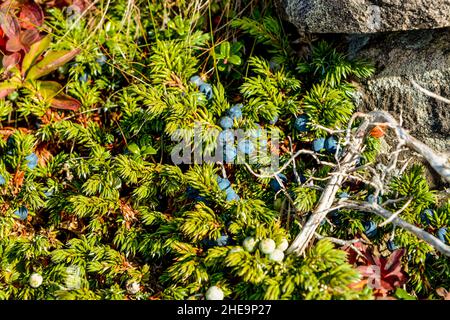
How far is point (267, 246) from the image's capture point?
1.76 m

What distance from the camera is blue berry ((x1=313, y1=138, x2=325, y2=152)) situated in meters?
2.16

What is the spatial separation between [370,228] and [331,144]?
1.15 ft

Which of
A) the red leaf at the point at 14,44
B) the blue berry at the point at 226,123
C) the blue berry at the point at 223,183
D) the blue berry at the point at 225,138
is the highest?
the red leaf at the point at 14,44

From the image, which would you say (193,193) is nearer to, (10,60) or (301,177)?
(301,177)

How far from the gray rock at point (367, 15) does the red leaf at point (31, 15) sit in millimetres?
1094

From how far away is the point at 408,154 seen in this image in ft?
7.38

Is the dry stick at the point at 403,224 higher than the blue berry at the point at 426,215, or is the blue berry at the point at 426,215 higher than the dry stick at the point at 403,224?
the dry stick at the point at 403,224

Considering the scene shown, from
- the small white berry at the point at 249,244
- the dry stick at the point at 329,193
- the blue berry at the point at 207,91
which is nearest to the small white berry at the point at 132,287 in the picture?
the small white berry at the point at 249,244

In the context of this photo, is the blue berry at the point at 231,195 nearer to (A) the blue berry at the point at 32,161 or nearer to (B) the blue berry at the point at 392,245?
(B) the blue berry at the point at 392,245

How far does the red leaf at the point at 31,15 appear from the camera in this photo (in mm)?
2521

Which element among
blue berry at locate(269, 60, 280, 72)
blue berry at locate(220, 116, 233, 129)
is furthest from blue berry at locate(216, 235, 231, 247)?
blue berry at locate(269, 60, 280, 72)

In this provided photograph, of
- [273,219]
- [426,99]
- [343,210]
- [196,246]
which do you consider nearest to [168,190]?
[196,246]

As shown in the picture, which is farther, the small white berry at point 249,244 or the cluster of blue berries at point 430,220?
the cluster of blue berries at point 430,220
